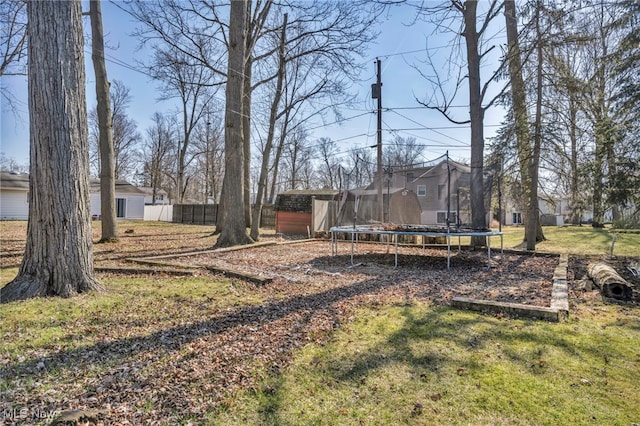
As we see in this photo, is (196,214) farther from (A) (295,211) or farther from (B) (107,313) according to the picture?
(B) (107,313)

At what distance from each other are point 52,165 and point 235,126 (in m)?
6.63

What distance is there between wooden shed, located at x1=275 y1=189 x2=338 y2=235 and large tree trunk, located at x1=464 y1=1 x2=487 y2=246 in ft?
23.7

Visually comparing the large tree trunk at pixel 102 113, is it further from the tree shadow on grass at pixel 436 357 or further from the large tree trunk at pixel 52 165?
the tree shadow on grass at pixel 436 357

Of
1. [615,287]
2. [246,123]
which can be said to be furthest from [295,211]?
[615,287]

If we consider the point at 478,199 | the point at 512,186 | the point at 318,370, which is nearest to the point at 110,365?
the point at 318,370

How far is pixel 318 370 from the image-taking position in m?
2.74

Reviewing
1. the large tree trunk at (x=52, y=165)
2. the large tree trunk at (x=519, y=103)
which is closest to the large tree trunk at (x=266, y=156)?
the large tree trunk at (x=519, y=103)

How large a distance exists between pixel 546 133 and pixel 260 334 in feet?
31.3
